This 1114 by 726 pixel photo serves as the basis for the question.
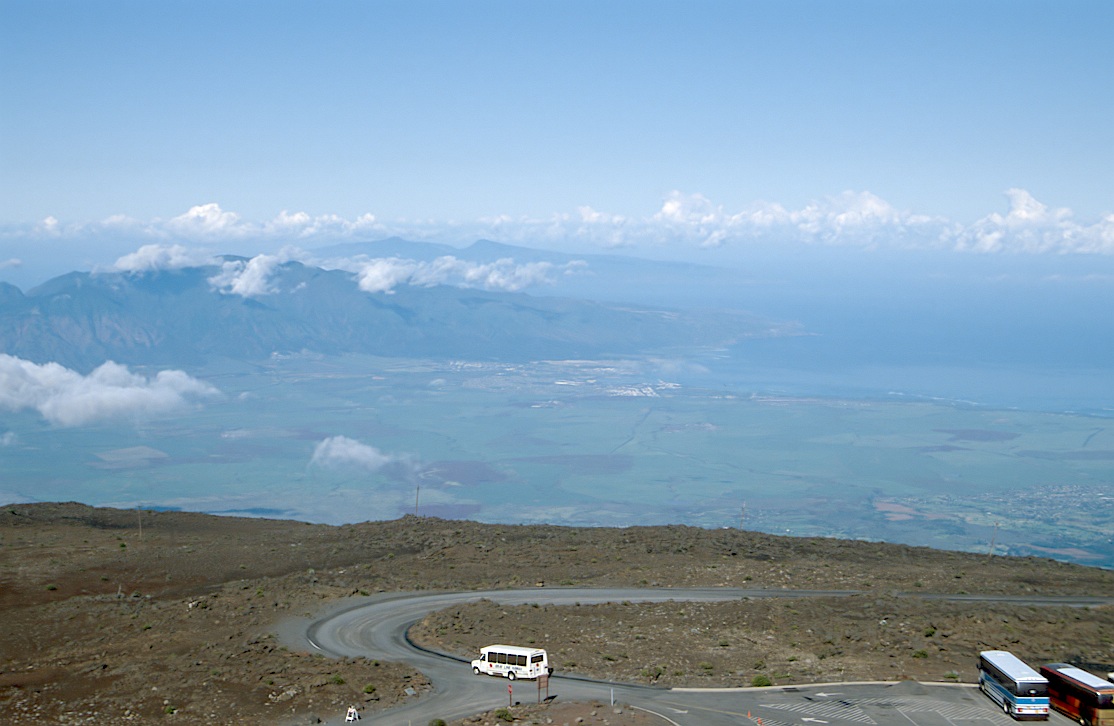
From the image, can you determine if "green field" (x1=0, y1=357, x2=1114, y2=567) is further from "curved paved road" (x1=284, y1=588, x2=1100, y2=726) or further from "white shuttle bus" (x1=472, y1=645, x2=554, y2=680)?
"white shuttle bus" (x1=472, y1=645, x2=554, y2=680)

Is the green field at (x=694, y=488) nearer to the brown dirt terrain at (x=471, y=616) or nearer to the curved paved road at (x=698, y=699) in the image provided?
the brown dirt terrain at (x=471, y=616)

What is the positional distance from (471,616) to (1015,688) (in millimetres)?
17717

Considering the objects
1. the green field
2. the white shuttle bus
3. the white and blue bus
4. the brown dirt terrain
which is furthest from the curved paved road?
the green field

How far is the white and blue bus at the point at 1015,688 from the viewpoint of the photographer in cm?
2350

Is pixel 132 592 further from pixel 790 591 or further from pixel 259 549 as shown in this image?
pixel 790 591

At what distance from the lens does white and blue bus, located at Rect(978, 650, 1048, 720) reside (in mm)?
23500

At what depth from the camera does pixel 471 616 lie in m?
33.6

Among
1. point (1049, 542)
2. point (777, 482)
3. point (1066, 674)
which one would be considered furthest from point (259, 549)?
point (777, 482)

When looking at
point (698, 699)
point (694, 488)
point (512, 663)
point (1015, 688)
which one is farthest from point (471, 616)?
point (694, 488)

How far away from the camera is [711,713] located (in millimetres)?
24109

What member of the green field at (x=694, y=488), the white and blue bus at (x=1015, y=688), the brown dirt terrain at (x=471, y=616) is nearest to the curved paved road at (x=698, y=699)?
the white and blue bus at (x=1015, y=688)

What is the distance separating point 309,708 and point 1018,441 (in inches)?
8017

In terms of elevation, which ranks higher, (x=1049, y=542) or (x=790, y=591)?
Answer: (x=790, y=591)

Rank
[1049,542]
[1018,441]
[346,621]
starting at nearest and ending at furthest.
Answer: [346,621] < [1049,542] < [1018,441]
